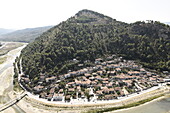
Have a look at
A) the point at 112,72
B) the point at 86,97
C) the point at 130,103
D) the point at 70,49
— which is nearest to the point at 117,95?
the point at 130,103

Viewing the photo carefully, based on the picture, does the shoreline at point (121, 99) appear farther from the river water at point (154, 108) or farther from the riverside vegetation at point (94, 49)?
the riverside vegetation at point (94, 49)

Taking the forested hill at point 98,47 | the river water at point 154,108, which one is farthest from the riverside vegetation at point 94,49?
the river water at point 154,108

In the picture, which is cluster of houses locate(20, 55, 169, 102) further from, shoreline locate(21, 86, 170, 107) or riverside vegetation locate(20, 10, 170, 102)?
riverside vegetation locate(20, 10, 170, 102)

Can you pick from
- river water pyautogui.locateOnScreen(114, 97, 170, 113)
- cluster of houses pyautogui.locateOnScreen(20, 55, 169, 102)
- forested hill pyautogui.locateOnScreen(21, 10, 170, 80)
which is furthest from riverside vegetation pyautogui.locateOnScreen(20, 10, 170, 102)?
river water pyautogui.locateOnScreen(114, 97, 170, 113)

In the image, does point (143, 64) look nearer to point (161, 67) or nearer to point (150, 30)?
point (161, 67)

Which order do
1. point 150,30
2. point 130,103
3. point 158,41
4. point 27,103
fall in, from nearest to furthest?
1. point 130,103
2. point 27,103
3. point 158,41
4. point 150,30
